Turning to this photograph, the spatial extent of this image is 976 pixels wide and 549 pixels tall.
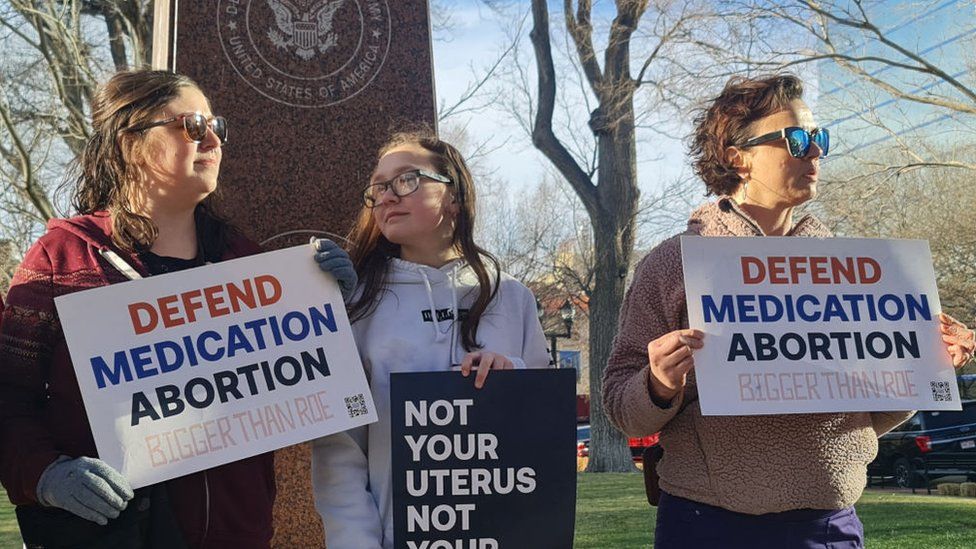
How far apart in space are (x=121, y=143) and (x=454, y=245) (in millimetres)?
1060

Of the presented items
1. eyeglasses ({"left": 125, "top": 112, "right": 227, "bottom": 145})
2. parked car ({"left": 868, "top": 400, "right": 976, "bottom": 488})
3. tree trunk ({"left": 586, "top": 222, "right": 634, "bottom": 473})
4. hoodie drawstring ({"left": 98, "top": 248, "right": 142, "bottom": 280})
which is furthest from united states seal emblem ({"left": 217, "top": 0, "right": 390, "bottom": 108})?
parked car ({"left": 868, "top": 400, "right": 976, "bottom": 488})

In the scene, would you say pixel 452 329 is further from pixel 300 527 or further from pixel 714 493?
pixel 300 527

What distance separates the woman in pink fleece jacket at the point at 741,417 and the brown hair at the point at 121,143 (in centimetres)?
130

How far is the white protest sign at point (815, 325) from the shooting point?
2994 millimetres

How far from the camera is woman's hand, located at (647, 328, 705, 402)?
2.89 meters

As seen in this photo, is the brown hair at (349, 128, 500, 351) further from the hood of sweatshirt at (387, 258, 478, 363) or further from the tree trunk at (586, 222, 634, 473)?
the tree trunk at (586, 222, 634, 473)

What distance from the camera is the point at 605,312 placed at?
20062mm

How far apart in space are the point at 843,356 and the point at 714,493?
1.90 ft

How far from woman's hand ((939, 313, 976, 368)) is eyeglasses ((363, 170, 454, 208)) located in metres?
1.58

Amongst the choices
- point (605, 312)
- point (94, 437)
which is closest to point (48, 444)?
point (94, 437)

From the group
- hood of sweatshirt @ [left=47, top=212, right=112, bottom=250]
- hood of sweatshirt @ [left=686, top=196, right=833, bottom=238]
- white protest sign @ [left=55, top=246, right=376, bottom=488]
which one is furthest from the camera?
hood of sweatshirt @ [left=686, top=196, right=833, bottom=238]

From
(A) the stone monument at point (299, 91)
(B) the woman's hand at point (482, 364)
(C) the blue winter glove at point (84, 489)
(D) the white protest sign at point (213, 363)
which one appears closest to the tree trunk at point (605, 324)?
(A) the stone monument at point (299, 91)

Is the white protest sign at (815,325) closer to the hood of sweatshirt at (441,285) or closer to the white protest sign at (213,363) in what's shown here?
the hood of sweatshirt at (441,285)

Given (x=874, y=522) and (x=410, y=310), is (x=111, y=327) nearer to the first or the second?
(x=410, y=310)
